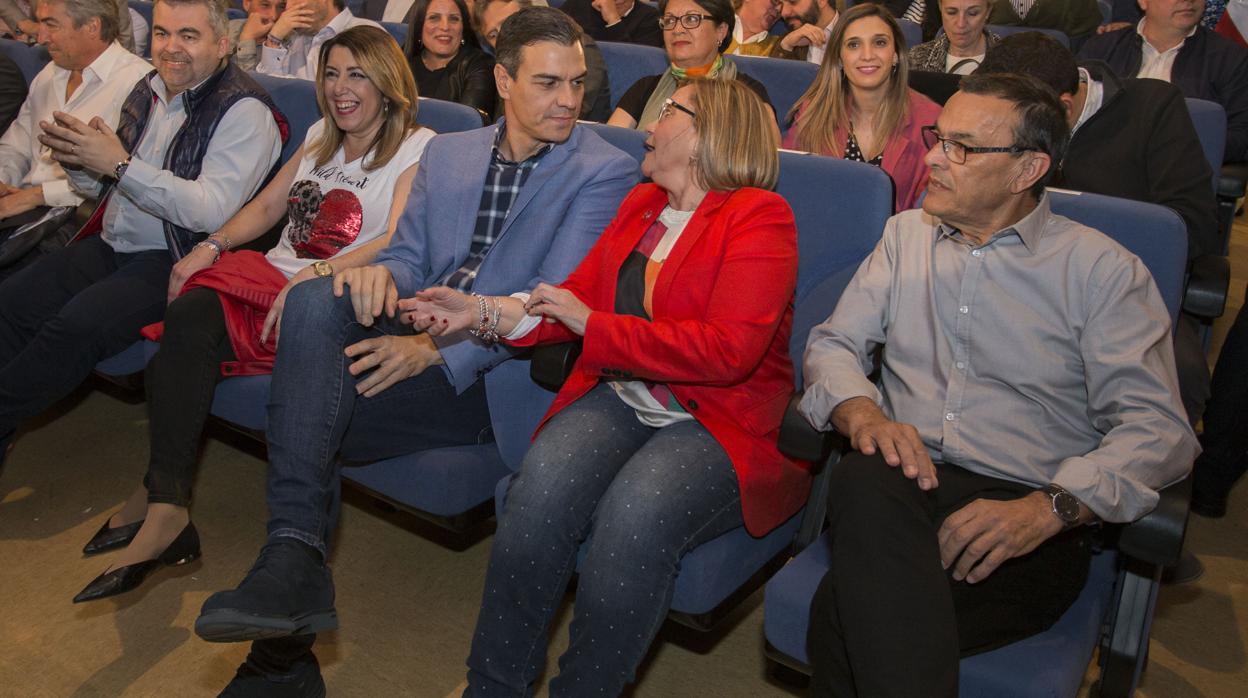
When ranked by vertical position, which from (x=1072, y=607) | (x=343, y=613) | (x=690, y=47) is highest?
(x=690, y=47)

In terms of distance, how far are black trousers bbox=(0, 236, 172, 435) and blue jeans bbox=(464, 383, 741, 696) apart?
124cm

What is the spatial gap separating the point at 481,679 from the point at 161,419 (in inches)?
36.5

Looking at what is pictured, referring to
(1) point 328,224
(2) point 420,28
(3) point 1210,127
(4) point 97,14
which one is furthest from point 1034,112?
(2) point 420,28

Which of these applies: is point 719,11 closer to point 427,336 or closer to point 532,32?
point 532,32

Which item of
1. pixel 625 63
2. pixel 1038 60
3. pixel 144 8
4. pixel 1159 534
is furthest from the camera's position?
pixel 144 8

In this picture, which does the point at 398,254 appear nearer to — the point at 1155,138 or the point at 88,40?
the point at 88,40

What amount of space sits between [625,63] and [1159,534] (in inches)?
108

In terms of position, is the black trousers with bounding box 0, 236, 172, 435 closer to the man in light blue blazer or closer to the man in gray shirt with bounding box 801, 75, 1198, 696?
the man in light blue blazer

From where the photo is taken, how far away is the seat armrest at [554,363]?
6.13 feet

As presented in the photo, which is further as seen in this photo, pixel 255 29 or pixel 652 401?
pixel 255 29

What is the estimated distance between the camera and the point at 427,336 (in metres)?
2.06

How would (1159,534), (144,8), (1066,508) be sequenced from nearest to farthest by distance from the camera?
1. (1159,534)
2. (1066,508)
3. (144,8)

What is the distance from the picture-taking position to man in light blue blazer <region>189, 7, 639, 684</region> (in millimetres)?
1851

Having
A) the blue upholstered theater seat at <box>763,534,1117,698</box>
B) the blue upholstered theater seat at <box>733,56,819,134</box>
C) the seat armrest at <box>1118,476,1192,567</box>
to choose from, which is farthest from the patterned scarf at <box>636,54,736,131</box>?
the seat armrest at <box>1118,476,1192,567</box>
